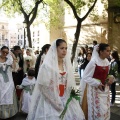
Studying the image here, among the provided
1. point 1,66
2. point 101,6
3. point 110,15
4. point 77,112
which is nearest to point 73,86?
point 77,112

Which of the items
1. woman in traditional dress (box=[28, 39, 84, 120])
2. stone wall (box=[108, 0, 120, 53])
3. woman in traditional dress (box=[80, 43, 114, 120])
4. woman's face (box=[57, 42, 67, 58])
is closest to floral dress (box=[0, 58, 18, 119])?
woman in traditional dress (box=[80, 43, 114, 120])

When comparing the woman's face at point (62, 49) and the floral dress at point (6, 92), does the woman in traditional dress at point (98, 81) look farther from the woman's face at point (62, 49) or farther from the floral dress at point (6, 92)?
the floral dress at point (6, 92)

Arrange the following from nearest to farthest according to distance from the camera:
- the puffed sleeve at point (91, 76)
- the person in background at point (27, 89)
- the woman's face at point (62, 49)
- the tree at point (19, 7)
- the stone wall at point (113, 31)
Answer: the woman's face at point (62, 49)
the puffed sleeve at point (91, 76)
the person in background at point (27, 89)
the tree at point (19, 7)
the stone wall at point (113, 31)

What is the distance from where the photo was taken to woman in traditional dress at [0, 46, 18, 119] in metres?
6.39

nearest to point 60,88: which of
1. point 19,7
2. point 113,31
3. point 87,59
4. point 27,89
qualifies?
point 27,89

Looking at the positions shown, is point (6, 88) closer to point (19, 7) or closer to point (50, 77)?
point (50, 77)

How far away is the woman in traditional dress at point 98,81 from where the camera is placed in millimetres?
5148

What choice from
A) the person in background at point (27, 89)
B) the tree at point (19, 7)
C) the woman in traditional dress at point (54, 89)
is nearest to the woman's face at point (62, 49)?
the woman in traditional dress at point (54, 89)

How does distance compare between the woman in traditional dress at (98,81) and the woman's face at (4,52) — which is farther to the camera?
the woman's face at (4,52)

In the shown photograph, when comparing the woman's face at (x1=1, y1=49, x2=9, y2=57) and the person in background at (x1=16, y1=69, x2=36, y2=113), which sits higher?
the woman's face at (x1=1, y1=49, x2=9, y2=57)

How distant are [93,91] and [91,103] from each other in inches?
9.4

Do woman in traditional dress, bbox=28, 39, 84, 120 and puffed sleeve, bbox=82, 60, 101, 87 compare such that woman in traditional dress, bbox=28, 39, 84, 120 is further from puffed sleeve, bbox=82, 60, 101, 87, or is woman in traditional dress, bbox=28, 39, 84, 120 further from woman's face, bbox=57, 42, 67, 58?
puffed sleeve, bbox=82, 60, 101, 87

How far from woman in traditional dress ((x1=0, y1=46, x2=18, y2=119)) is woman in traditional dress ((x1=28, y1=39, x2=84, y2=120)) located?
2.37 m

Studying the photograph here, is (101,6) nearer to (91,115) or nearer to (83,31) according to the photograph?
(83,31)
